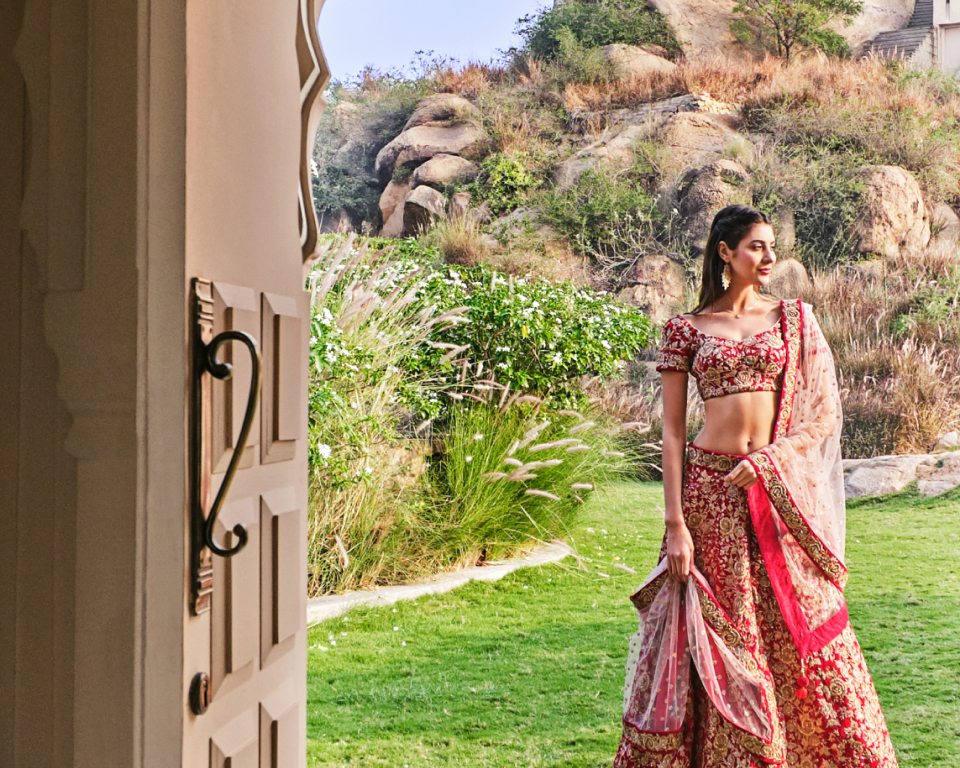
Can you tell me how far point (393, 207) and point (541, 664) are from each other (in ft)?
22.9

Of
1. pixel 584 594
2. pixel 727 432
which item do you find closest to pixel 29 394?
pixel 727 432

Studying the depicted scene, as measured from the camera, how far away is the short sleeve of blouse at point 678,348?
6.73 feet

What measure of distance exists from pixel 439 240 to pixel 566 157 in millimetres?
1771

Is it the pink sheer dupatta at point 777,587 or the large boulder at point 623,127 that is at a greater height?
the large boulder at point 623,127

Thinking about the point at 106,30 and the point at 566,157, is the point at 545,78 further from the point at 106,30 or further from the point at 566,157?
the point at 106,30

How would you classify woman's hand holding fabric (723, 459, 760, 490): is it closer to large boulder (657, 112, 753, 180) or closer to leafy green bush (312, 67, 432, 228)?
large boulder (657, 112, 753, 180)

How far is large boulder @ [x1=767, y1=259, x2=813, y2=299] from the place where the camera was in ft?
26.4

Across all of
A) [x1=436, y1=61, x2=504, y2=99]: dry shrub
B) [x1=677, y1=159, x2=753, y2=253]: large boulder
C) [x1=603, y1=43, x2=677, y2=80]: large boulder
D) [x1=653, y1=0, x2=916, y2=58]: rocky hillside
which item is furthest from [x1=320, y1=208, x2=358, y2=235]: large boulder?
[x1=653, y1=0, x2=916, y2=58]: rocky hillside

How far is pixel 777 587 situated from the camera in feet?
6.21

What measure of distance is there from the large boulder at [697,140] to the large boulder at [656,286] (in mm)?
1019

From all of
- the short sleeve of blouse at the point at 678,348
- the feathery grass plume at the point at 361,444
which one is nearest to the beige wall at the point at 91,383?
the short sleeve of blouse at the point at 678,348

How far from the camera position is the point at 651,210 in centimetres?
886

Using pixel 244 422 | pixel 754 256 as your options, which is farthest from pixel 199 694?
pixel 754 256

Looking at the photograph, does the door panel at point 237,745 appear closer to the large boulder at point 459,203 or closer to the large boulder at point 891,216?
the large boulder at point 891,216
